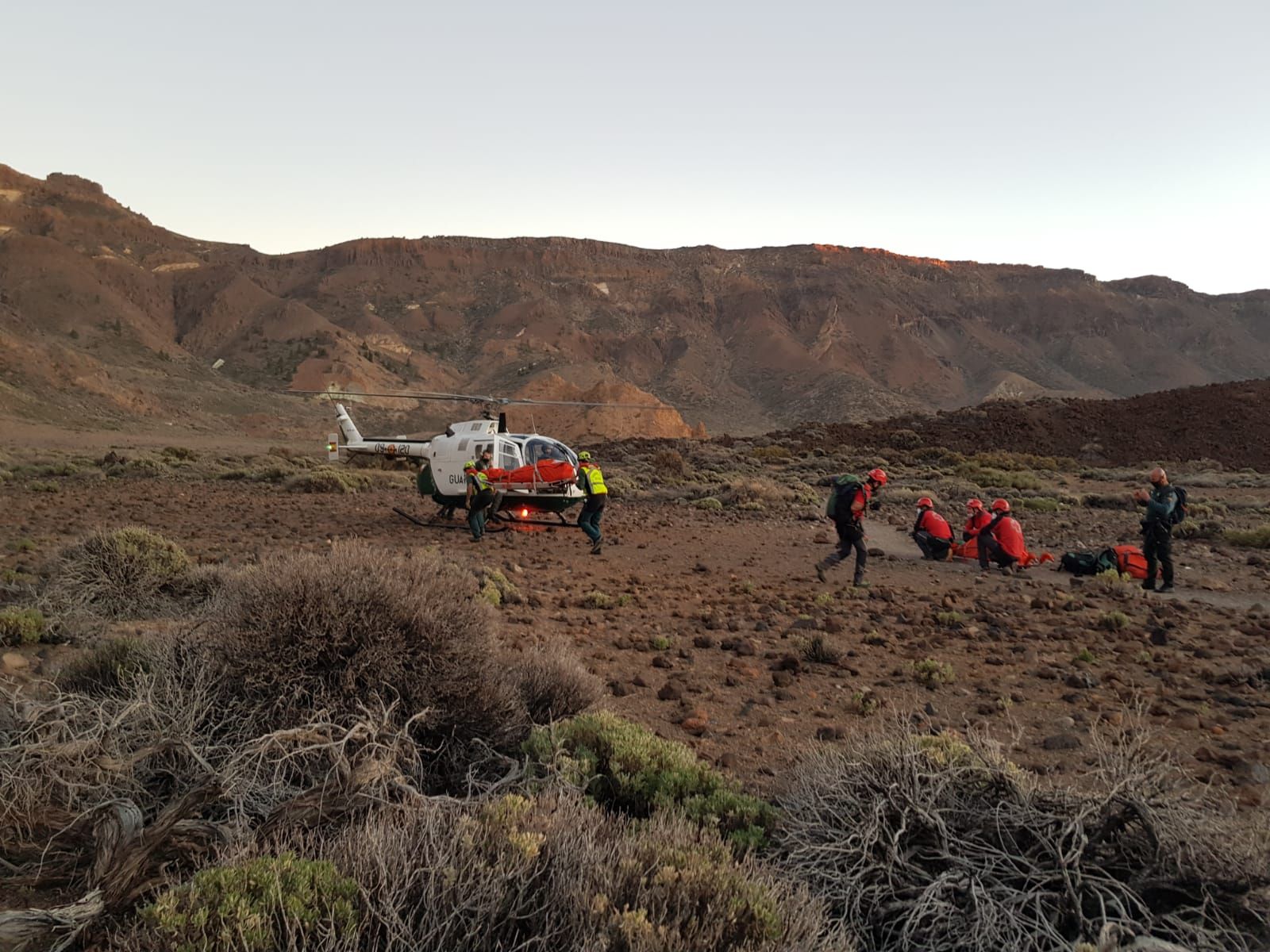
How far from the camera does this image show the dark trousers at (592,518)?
13516 mm

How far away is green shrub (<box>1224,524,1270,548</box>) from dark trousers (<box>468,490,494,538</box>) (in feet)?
47.4

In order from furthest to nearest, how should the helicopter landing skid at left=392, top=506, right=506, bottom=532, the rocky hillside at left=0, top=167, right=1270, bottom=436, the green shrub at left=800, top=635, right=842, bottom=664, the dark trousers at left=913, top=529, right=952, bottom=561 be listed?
the rocky hillside at left=0, top=167, right=1270, bottom=436 < the helicopter landing skid at left=392, top=506, right=506, bottom=532 < the dark trousers at left=913, top=529, right=952, bottom=561 < the green shrub at left=800, top=635, right=842, bottom=664

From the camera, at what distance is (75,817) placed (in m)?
3.31

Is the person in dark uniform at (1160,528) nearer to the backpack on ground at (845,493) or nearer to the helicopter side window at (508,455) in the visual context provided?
the backpack on ground at (845,493)

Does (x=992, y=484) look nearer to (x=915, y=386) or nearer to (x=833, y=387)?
(x=833, y=387)

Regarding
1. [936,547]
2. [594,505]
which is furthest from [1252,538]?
[594,505]

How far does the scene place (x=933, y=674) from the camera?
691 centimetres

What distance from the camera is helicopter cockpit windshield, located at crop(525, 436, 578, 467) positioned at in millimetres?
15188

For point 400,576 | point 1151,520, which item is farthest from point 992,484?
point 400,576

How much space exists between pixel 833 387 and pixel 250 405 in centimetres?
5602

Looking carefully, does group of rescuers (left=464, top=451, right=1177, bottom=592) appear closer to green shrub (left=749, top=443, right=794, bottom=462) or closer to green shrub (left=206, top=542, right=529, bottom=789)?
green shrub (left=206, top=542, right=529, bottom=789)

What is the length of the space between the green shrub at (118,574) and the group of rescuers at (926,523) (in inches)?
231

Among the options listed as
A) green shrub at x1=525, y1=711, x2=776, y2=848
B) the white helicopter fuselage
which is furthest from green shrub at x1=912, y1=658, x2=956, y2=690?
the white helicopter fuselage

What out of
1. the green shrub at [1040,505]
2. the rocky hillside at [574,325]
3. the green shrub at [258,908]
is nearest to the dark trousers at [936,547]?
the green shrub at [1040,505]
